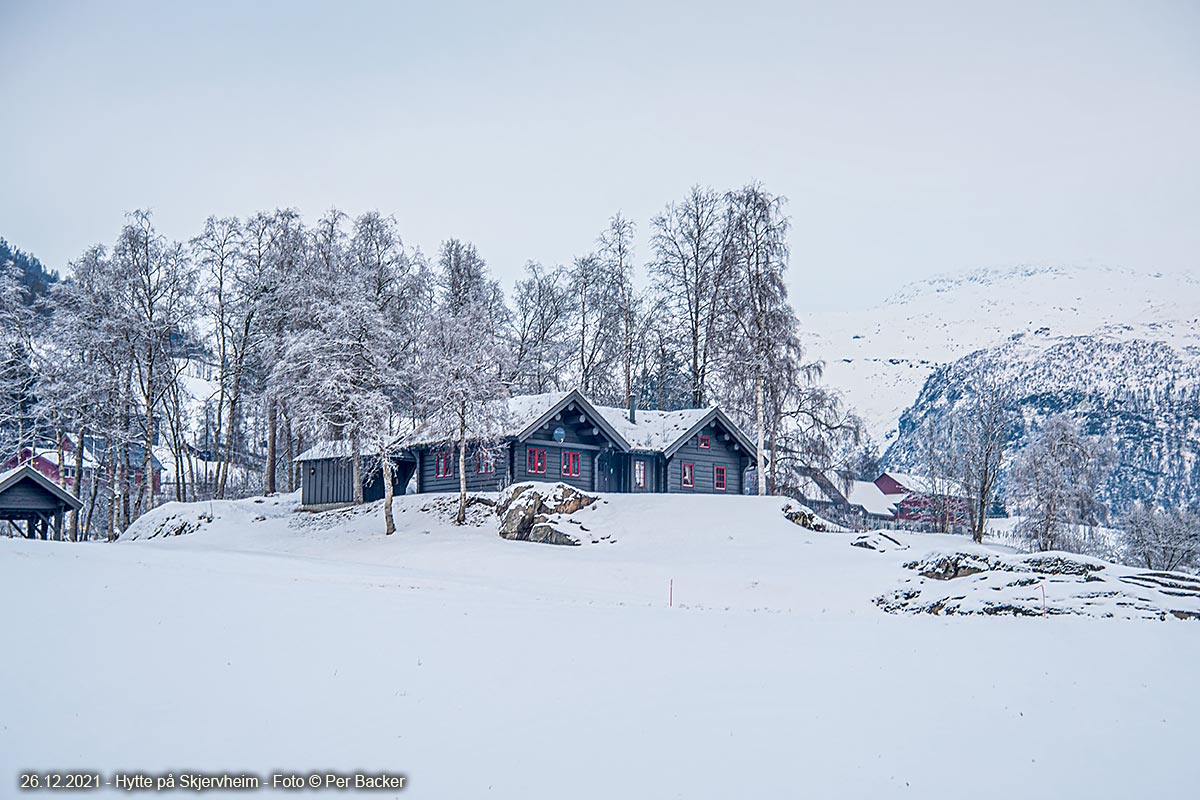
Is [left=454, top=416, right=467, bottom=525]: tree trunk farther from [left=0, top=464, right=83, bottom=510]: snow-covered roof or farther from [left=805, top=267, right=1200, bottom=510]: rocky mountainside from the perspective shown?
[left=805, top=267, right=1200, bottom=510]: rocky mountainside

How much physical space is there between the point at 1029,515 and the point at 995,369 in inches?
4092

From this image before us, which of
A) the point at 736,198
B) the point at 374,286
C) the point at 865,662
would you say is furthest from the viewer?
the point at 374,286

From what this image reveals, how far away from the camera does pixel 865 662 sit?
1330cm

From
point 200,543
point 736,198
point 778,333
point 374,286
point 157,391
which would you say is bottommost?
point 200,543

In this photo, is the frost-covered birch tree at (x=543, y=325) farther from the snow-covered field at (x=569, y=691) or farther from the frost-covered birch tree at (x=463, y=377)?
the snow-covered field at (x=569, y=691)

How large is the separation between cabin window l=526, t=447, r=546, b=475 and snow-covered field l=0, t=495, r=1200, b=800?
18533mm

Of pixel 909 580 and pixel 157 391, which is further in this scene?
pixel 157 391

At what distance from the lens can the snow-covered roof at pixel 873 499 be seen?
8462 cm

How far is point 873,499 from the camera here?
88250 millimetres

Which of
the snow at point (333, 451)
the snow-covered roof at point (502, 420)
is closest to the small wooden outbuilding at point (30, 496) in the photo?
the snow at point (333, 451)

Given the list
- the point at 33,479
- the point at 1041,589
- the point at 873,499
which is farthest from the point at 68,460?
the point at 873,499

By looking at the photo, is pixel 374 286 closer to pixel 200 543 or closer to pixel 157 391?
pixel 157 391

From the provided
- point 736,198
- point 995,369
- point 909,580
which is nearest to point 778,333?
point 736,198

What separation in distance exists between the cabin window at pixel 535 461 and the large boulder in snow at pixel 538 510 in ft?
13.3
